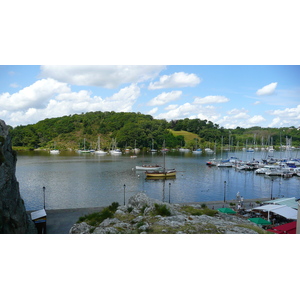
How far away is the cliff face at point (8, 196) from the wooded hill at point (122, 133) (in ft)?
156

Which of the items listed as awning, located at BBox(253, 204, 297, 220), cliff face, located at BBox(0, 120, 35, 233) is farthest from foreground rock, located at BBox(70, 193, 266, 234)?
awning, located at BBox(253, 204, 297, 220)

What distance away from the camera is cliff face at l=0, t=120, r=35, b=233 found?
636cm

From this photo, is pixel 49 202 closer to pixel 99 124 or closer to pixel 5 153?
pixel 5 153

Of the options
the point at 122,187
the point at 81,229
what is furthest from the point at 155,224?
the point at 122,187

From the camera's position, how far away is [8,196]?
21.7 feet

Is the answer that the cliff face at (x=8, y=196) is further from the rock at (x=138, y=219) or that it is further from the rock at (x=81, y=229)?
the rock at (x=138, y=219)

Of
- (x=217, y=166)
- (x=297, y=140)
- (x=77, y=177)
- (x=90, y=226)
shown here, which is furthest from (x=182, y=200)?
(x=297, y=140)

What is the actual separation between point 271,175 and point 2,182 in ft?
84.6

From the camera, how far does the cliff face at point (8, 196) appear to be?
20.9 ft

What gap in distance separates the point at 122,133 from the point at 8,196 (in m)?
52.3

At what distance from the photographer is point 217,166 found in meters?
32.5

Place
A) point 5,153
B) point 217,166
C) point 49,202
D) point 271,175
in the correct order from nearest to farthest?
point 5,153 → point 49,202 → point 271,175 → point 217,166

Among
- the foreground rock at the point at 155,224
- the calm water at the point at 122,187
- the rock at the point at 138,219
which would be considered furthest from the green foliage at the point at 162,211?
the calm water at the point at 122,187

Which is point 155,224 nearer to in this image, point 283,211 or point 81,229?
point 81,229
